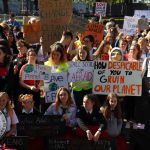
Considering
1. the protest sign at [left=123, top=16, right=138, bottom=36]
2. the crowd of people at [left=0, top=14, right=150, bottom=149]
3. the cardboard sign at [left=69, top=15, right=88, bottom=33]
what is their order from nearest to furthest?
the crowd of people at [left=0, top=14, right=150, bottom=149]
the cardboard sign at [left=69, top=15, right=88, bottom=33]
the protest sign at [left=123, top=16, right=138, bottom=36]

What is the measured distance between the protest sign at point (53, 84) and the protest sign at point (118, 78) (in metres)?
0.52

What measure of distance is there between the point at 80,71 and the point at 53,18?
8.29ft

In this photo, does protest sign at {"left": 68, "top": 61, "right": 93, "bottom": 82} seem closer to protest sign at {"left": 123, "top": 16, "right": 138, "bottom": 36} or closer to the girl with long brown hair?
the girl with long brown hair

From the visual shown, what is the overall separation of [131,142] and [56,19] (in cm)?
352

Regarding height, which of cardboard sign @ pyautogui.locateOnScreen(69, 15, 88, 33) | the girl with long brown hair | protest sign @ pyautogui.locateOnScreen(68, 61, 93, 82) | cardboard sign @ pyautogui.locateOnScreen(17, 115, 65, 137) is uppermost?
cardboard sign @ pyautogui.locateOnScreen(69, 15, 88, 33)

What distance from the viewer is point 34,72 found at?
25.3 ft

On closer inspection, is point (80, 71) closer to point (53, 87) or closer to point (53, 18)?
point (53, 87)

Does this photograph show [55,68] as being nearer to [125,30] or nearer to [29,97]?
[29,97]

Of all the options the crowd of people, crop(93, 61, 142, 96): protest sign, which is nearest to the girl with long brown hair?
the crowd of people

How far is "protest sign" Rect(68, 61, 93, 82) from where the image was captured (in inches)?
309

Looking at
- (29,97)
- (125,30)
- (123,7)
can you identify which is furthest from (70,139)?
(123,7)

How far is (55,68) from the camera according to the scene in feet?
25.6

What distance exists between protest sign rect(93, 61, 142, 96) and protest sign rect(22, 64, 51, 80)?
33.6 inches

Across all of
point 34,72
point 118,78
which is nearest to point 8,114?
point 34,72
